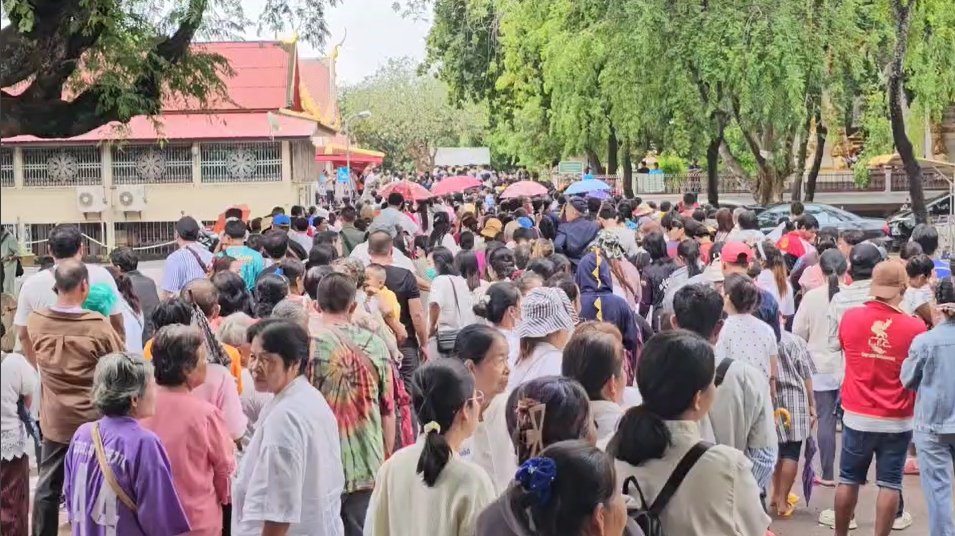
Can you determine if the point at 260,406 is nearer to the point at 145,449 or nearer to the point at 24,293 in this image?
the point at 145,449

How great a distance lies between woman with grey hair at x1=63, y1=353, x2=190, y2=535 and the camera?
4.82 m

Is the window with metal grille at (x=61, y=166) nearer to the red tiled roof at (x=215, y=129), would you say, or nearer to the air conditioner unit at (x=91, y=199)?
the air conditioner unit at (x=91, y=199)

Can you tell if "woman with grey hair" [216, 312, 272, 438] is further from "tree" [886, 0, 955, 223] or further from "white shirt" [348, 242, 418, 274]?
"tree" [886, 0, 955, 223]

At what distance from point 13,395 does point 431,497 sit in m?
3.66

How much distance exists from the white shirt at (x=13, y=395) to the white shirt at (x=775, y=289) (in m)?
5.33

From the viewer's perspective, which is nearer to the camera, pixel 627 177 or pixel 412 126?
pixel 627 177

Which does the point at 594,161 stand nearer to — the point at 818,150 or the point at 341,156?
the point at 818,150

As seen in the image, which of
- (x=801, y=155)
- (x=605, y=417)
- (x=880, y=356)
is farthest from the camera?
(x=801, y=155)

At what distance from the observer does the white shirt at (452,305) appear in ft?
32.2

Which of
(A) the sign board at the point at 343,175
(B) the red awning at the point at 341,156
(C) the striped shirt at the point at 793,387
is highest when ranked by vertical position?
(B) the red awning at the point at 341,156

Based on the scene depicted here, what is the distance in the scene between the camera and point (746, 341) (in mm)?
6840

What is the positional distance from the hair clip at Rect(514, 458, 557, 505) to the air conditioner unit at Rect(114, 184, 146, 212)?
2800 cm

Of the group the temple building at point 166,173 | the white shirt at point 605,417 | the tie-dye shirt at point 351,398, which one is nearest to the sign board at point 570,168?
the temple building at point 166,173

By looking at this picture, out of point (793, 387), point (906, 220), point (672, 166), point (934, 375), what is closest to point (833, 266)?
point (793, 387)
